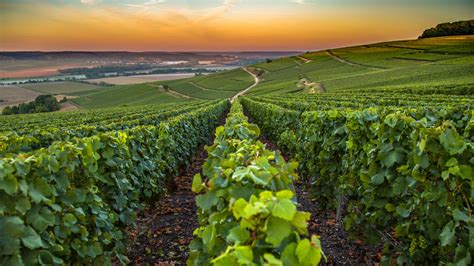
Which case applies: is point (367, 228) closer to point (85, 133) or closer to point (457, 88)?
point (85, 133)

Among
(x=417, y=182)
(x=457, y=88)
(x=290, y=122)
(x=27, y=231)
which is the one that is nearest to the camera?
(x=27, y=231)

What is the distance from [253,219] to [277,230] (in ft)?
0.55

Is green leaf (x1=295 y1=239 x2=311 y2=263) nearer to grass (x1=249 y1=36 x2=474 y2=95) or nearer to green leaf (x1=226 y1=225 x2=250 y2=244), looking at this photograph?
green leaf (x1=226 y1=225 x2=250 y2=244)

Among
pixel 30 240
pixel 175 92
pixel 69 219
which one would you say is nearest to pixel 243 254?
pixel 30 240

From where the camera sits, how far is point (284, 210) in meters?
1.92

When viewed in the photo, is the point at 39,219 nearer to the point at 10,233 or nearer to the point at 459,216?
the point at 10,233

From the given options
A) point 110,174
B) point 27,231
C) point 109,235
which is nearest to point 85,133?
point 110,174

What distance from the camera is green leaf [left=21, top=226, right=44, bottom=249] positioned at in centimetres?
299

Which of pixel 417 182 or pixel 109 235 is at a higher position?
pixel 417 182

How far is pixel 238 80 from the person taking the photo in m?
108

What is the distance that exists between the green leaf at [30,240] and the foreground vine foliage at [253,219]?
1.31m

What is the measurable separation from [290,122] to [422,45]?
106m

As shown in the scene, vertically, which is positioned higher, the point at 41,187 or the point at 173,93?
the point at 41,187

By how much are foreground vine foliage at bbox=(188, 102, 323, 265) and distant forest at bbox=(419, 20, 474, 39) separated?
148 metres
